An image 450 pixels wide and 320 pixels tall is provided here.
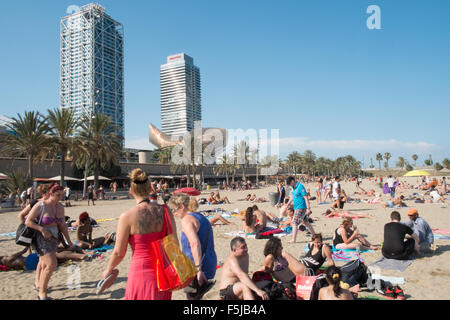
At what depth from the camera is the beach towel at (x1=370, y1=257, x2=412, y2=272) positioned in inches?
203

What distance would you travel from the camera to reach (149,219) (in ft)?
7.27

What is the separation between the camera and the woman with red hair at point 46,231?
389 cm

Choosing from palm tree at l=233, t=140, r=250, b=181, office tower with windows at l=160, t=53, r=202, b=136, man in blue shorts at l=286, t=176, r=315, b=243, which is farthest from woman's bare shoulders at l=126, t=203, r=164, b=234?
office tower with windows at l=160, t=53, r=202, b=136

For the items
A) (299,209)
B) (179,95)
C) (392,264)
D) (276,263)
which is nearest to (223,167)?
(299,209)

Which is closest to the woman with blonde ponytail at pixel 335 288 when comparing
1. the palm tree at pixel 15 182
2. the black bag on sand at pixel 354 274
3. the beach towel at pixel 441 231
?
the black bag on sand at pixel 354 274

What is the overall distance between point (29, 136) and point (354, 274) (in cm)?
2352

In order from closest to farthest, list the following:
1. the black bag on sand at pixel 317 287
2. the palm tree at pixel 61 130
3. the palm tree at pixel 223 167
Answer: the black bag on sand at pixel 317 287 < the palm tree at pixel 61 130 < the palm tree at pixel 223 167

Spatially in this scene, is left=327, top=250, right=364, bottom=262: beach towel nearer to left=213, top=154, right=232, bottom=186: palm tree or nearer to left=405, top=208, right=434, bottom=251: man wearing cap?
left=405, top=208, right=434, bottom=251: man wearing cap

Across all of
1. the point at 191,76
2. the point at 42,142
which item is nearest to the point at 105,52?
the point at 191,76

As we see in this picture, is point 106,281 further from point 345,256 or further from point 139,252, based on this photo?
point 345,256

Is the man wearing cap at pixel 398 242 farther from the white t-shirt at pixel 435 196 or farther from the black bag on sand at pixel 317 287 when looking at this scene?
the white t-shirt at pixel 435 196

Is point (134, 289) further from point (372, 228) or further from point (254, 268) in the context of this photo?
point (372, 228)

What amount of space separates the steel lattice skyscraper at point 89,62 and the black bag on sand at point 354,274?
123 m

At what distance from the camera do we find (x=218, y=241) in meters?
7.78
